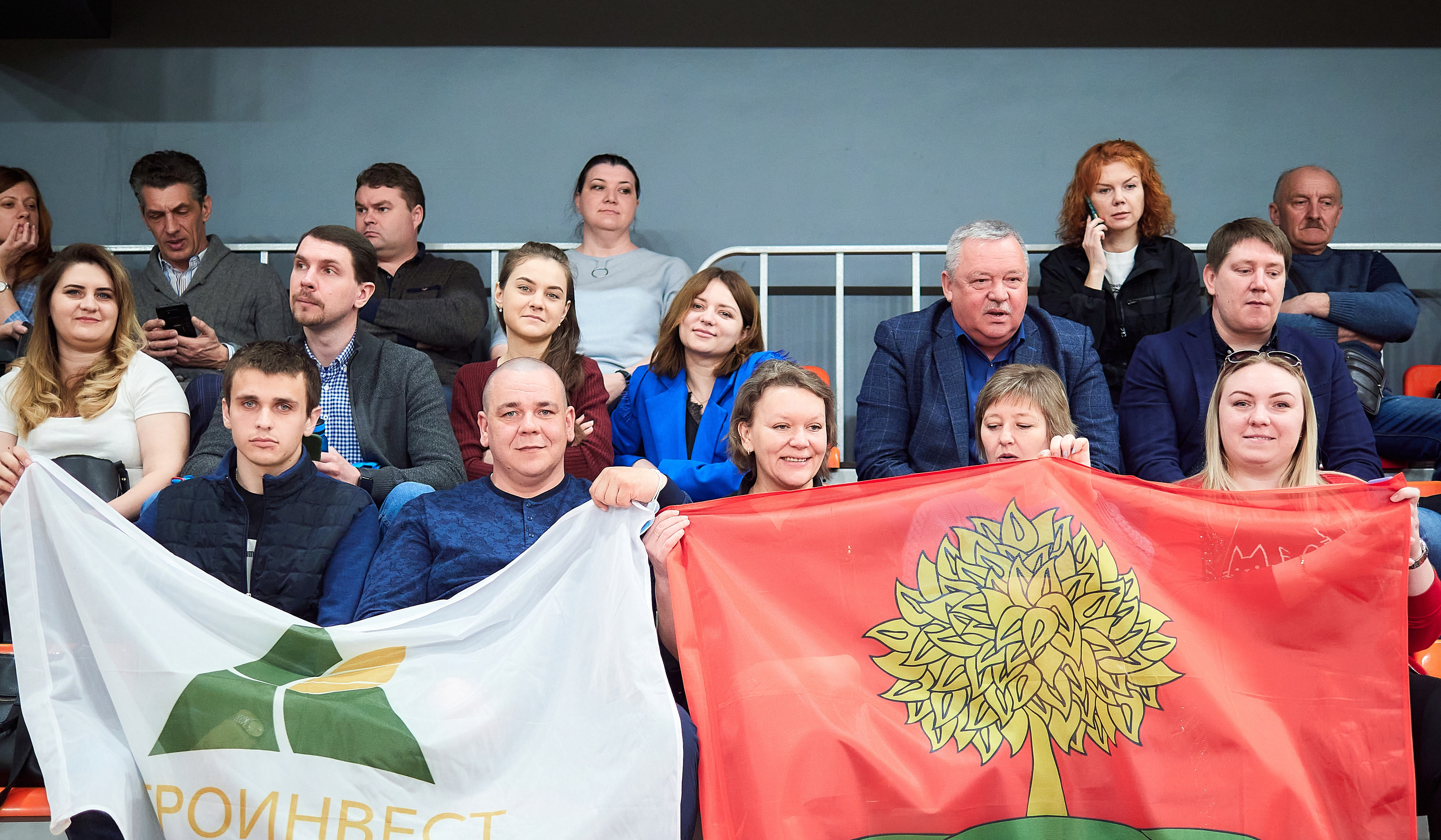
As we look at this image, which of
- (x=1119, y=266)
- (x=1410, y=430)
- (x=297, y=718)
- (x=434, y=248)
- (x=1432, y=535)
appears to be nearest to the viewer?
(x=297, y=718)

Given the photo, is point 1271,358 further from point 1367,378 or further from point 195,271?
point 195,271

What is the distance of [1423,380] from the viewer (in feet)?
16.6

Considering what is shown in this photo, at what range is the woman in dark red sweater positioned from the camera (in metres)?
3.85

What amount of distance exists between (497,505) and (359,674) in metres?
0.55

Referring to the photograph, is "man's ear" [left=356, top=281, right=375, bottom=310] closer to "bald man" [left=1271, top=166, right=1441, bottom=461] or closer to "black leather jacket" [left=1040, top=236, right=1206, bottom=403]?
"black leather jacket" [left=1040, top=236, right=1206, bottom=403]

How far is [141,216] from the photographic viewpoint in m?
5.79

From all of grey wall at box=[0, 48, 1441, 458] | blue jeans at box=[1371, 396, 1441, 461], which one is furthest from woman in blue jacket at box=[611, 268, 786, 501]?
blue jeans at box=[1371, 396, 1441, 461]

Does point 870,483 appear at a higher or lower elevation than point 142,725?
higher

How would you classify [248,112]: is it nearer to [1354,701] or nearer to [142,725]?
[142,725]

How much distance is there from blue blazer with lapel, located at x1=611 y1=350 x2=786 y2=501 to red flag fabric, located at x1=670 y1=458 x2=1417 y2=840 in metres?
0.91

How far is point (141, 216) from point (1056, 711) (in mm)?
5002

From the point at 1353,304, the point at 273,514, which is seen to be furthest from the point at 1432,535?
the point at 273,514

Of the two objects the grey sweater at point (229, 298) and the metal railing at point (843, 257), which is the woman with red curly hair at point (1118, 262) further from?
the grey sweater at point (229, 298)

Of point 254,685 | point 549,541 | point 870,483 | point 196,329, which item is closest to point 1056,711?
point 870,483
